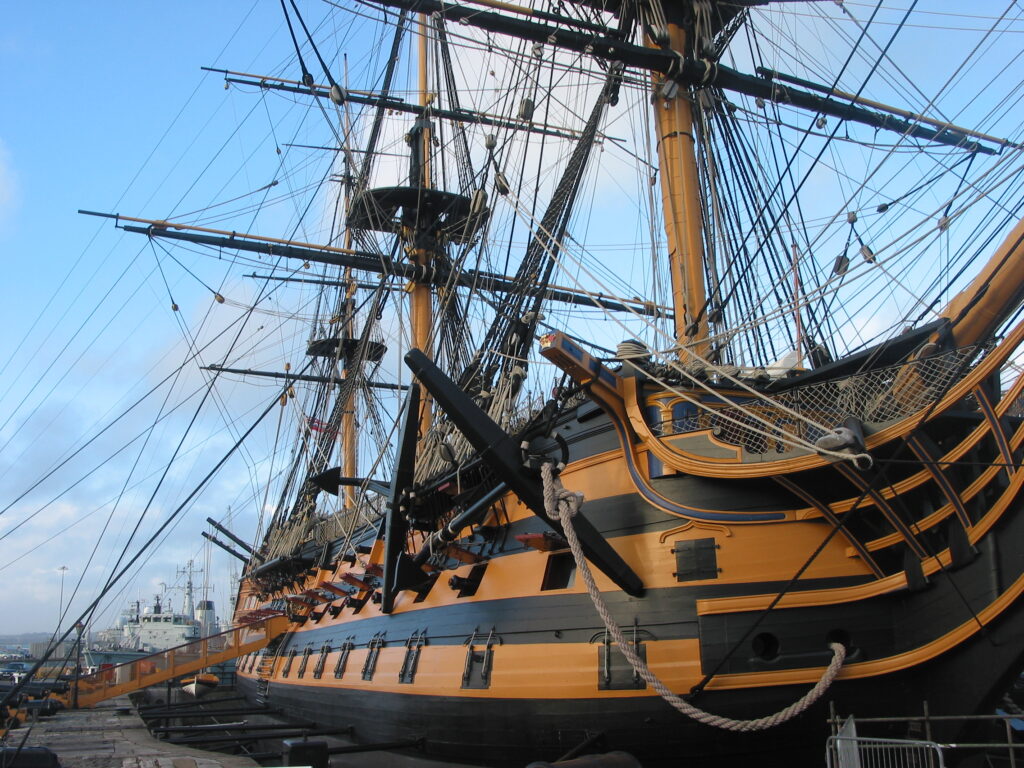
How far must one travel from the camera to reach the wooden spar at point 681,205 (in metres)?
11.3

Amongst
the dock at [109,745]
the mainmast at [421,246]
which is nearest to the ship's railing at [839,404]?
the dock at [109,745]

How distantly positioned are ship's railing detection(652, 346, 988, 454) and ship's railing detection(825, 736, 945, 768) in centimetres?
229

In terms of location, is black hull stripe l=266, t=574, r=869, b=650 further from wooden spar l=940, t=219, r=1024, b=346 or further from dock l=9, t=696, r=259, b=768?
dock l=9, t=696, r=259, b=768

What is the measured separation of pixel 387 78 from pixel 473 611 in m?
15.2

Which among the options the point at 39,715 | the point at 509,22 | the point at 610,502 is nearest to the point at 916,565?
the point at 610,502

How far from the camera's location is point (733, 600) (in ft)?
24.4

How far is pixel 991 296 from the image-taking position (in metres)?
6.84

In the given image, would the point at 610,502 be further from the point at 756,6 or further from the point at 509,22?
the point at 756,6

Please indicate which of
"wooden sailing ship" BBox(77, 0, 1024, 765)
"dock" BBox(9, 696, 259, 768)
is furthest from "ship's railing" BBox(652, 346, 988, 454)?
"dock" BBox(9, 696, 259, 768)

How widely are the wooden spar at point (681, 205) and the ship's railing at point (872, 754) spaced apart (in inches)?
197

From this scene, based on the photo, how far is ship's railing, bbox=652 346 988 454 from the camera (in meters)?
6.58

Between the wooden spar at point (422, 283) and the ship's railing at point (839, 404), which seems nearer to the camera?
the ship's railing at point (839, 404)

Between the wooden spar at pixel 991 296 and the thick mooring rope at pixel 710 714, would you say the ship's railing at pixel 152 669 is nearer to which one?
the thick mooring rope at pixel 710 714

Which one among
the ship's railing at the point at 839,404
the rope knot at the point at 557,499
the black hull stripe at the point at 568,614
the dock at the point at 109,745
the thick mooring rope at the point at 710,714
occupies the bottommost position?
the dock at the point at 109,745
